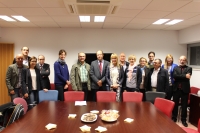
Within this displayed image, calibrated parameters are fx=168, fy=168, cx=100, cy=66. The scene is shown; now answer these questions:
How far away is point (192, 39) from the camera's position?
5.18 metres

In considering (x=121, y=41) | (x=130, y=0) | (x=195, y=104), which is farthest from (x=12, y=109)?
(x=121, y=41)

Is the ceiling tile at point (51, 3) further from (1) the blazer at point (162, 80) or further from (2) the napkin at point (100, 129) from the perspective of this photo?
(1) the blazer at point (162, 80)

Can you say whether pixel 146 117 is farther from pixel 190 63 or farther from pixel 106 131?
pixel 190 63

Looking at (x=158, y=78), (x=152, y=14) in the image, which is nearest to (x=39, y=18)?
(x=152, y=14)

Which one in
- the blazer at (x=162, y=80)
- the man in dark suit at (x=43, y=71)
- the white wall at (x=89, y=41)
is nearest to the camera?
the blazer at (x=162, y=80)

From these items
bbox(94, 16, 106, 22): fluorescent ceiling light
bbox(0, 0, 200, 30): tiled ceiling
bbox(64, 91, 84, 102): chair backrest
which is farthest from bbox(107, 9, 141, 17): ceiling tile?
bbox(64, 91, 84, 102): chair backrest

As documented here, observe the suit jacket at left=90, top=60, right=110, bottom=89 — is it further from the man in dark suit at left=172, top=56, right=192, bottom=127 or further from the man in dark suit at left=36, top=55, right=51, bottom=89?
the man in dark suit at left=172, top=56, right=192, bottom=127

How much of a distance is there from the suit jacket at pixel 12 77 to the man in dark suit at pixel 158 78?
3.01m

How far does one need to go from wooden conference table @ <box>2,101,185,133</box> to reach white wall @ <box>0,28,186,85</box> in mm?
3275

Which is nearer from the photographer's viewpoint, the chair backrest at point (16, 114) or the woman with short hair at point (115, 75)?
the chair backrest at point (16, 114)

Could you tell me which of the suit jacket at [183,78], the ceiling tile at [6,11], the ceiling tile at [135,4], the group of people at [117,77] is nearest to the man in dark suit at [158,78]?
the group of people at [117,77]

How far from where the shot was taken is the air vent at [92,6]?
2.93 meters

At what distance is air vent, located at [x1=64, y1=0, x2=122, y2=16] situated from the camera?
9.62ft

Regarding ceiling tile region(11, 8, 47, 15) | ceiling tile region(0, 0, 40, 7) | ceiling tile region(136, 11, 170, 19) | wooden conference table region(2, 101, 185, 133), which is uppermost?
ceiling tile region(11, 8, 47, 15)
